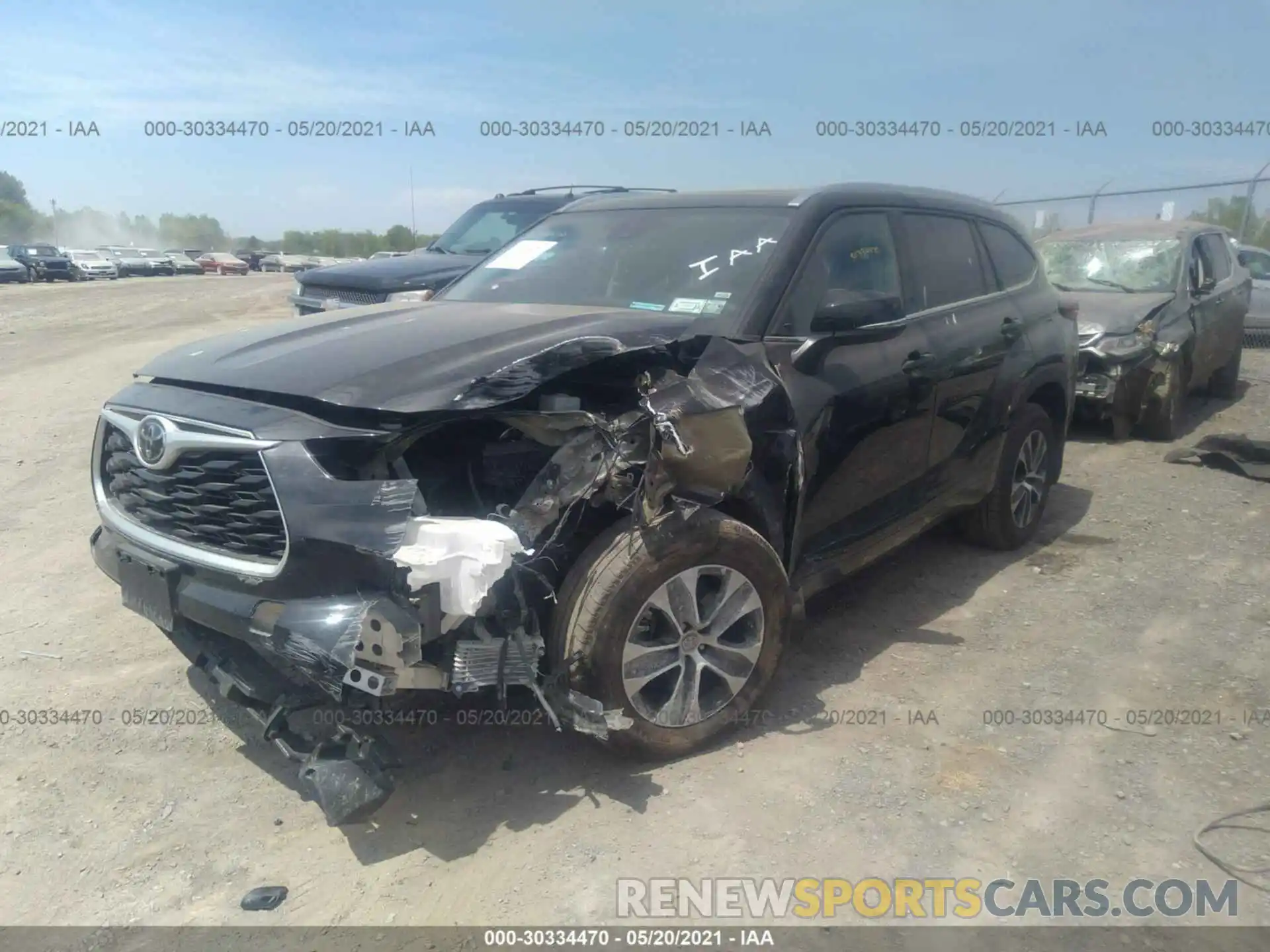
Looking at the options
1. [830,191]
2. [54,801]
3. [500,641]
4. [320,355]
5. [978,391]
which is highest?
[830,191]

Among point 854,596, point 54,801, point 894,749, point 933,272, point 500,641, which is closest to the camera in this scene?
point 500,641

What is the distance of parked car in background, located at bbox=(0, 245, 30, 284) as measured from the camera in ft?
108

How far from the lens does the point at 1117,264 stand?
28.8ft

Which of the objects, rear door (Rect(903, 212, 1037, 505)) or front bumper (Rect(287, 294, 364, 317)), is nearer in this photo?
rear door (Rect(903, 212, 1037, 505))

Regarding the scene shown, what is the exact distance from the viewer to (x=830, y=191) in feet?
13.1

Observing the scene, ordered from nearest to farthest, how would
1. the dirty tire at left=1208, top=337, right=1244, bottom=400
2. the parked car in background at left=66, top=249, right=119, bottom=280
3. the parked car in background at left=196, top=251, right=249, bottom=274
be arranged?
the dirty tire at left=1208, top=337, right=1244, bottom=400
the parked car in background at left=66, top=249, right=119, bottom=280
the parked car in background at left=196, top=251, right=249, bottom=274

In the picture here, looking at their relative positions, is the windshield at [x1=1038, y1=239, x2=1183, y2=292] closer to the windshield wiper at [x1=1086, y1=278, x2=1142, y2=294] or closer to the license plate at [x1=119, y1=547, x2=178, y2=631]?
the windshield wiper at [x1=1086, y1=278, x2=1142, y2=294]

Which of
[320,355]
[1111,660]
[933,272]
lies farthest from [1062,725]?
[320,355]

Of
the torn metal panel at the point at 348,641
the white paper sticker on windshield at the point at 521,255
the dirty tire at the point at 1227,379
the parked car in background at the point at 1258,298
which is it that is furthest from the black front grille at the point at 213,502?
the parked car in background at the point at 1258,298

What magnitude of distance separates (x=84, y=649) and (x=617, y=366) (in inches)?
107

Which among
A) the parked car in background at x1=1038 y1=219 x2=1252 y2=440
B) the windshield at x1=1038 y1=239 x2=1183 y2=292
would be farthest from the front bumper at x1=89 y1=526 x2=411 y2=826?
the windshield at x1=1038 y1=239 x2=1183 y2=292

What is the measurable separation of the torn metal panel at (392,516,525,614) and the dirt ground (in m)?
0.81

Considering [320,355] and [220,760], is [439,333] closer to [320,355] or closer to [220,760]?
[320,355]
